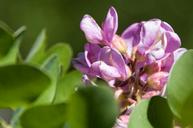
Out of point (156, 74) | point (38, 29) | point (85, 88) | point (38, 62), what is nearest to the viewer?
point (85, 88)

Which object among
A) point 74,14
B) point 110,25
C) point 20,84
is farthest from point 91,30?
point 74,14

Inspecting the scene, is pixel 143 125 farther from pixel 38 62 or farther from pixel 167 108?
pixel 38 62

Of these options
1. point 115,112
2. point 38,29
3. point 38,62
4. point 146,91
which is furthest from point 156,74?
point 38,29

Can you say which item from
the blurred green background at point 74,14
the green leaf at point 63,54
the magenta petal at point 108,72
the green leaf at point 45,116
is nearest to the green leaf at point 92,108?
the green leaf at point 45,116

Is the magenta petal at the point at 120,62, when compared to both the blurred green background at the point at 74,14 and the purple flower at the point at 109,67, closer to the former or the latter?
the purple flower at the point at 109,67

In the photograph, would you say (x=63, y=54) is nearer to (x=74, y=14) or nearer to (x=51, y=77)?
(x=51, y=77)

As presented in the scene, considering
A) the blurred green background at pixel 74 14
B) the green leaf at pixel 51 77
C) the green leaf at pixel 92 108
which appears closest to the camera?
the green leaf at pixel 92 108
